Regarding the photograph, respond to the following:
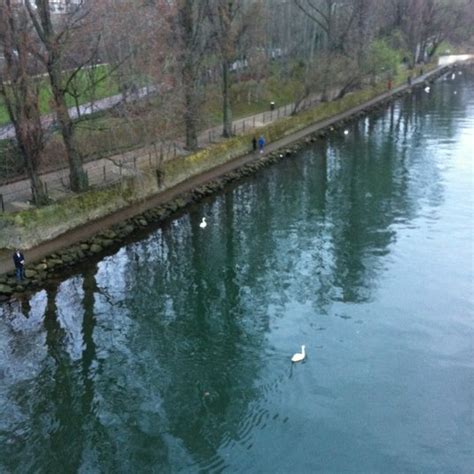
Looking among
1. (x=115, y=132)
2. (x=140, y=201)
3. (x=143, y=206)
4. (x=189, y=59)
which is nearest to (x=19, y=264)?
(x=143, y=206)

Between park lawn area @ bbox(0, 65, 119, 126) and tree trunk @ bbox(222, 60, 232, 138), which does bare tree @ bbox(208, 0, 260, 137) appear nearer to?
tree trunk @ bbox(222, 60, 232, 138)

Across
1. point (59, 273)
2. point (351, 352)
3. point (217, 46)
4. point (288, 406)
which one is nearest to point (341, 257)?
point (351, 352)

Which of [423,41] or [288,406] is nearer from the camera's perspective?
[288,406]

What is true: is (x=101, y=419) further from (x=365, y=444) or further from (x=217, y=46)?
(x=217, y=46)

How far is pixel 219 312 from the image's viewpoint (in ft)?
70.9

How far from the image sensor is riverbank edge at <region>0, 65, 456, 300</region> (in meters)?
23.7

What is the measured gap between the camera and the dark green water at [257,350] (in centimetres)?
1501

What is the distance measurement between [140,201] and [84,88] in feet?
35.4

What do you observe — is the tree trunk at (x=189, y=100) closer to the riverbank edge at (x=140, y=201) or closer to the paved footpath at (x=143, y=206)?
the riverbank edge at (x=140, y=201)

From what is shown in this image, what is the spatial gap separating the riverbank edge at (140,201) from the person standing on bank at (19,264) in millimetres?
312

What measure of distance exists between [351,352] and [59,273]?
12442 millimetres

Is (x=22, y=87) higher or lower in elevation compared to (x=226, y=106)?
higher

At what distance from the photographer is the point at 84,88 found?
120 ft

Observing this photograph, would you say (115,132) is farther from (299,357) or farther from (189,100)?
(299,357)
